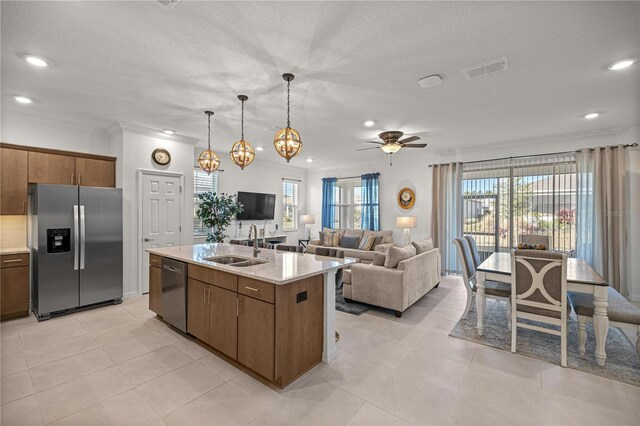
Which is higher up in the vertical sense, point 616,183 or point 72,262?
point 616,183

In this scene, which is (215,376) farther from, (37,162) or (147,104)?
(37,162)

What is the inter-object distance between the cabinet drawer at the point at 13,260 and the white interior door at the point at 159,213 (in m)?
1.37

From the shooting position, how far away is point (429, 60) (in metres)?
2.58

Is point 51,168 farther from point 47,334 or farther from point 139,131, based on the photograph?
point 47,334

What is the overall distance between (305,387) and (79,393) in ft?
5.82

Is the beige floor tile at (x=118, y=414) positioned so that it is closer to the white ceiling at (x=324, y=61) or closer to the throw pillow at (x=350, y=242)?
the white ceiling at (x=324, y=61)

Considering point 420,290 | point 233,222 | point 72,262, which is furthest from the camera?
point 233,222

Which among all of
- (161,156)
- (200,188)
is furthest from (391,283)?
(200,188)

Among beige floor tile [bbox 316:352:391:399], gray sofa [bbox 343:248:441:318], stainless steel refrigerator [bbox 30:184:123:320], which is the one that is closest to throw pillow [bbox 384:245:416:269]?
gray sofa [bbox 343:248:441:318]

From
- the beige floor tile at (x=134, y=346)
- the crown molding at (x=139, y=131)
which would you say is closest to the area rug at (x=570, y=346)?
the beige floor tile at (x=134, y=346)

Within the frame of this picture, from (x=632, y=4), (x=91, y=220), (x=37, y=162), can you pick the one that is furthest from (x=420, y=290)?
(x=37, y=162)

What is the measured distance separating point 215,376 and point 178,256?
1359mm

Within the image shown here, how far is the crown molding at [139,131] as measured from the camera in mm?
4422

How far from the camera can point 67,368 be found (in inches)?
99.9
